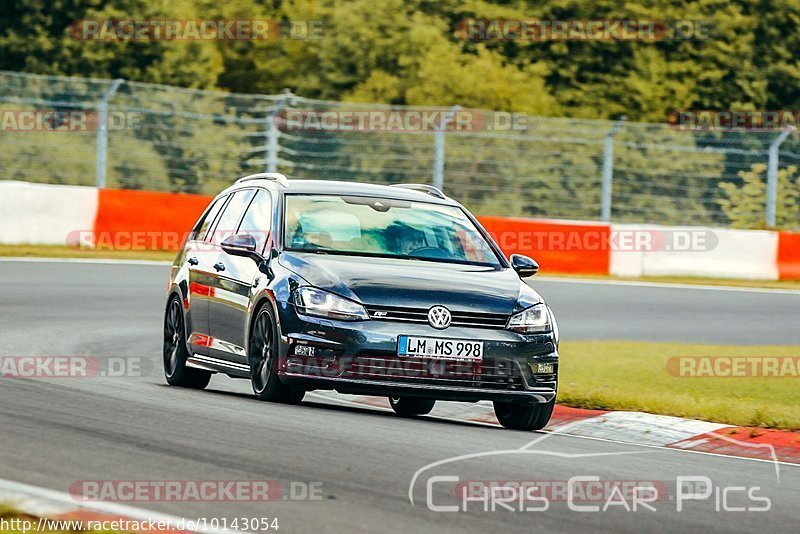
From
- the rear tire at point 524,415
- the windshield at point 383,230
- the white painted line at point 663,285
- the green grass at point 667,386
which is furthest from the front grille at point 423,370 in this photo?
the white painted line at point 663,285

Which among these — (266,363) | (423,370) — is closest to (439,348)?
(423,370)

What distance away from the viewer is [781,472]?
895 cm

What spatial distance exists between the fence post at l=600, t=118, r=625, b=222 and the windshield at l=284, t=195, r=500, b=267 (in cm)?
1687

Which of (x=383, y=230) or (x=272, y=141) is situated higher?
(x=272, y=141)

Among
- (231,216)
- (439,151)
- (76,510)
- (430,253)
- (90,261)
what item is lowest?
(90,261)

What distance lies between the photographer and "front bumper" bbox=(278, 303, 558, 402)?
9.88 meters

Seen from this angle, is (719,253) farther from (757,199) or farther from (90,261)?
(90,261)

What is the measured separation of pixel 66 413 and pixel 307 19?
3524 centimetres

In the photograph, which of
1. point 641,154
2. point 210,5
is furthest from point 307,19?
point 641,154

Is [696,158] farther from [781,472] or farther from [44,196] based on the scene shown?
[781,472]

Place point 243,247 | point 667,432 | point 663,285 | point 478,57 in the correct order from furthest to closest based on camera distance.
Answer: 1. point 478,57
2. point 663,285
3. point 243,247
4. point 667,432

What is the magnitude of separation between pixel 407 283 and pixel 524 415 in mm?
1292

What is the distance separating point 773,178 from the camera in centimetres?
2838

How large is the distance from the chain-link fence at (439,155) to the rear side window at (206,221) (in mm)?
14049
